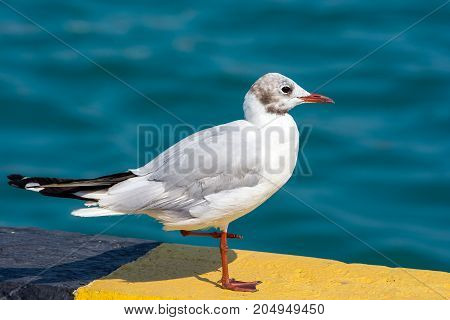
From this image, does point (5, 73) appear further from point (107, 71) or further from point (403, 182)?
point (403, 182)

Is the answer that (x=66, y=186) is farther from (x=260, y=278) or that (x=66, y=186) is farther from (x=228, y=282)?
(x=260, y=278)

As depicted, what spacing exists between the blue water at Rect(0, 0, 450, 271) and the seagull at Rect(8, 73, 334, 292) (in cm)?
306

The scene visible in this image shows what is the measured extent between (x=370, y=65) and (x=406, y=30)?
2.81ft

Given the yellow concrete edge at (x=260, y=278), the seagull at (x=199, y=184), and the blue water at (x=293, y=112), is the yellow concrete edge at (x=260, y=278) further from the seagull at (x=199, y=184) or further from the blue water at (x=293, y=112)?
the blue water at (x=293, y=112)

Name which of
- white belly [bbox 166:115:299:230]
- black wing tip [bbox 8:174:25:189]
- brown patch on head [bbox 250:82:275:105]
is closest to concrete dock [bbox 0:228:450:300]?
white belly [bbox 166:115:299:230]

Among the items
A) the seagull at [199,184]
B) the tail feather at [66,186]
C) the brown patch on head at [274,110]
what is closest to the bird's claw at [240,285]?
the seagull at [199,184]

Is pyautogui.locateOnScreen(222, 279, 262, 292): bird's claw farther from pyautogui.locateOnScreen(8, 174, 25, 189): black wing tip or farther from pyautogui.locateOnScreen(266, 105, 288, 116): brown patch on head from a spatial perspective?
pyautogui.locateOnScreen(8, 174, 25, 189): black wing tip

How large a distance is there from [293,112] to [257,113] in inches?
180

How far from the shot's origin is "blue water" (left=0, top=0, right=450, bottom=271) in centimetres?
929

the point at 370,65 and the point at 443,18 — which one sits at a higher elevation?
the point at 443,18

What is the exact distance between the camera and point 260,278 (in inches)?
227

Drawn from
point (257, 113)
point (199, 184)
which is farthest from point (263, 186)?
point (257, 113)

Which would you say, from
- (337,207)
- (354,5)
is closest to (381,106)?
(337,207)

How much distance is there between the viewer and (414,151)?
10.2 metres
